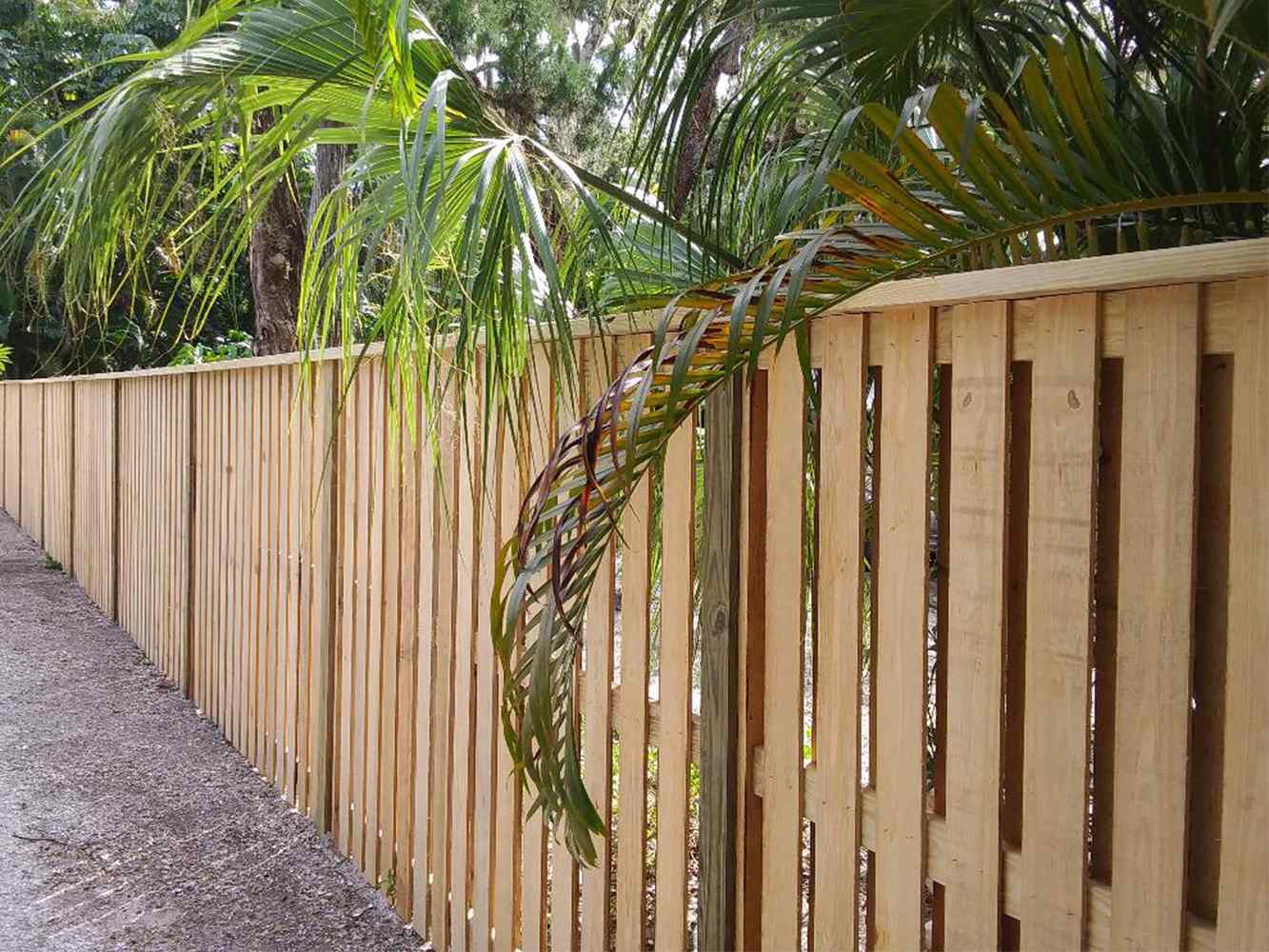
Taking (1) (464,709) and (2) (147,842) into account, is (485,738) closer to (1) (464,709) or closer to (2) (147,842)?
(1) (464,709)

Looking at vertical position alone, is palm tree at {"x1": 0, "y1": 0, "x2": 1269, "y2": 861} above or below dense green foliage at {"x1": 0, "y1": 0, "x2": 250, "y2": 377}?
below

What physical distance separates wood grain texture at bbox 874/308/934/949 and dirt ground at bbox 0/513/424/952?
2063 mm

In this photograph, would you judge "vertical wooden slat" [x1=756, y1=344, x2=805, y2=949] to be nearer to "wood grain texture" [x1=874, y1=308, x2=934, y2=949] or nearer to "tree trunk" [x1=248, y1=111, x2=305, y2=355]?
"wood grain texture" [x1=874, y1=308, x2=934, y2=949]

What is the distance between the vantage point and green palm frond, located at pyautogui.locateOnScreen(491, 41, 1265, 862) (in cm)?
164

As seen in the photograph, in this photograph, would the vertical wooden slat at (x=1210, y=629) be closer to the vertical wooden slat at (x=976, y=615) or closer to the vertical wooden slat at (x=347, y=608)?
the vertical wooden slat at (x=976, y=615)

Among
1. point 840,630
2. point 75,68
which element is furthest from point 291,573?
point 75,68

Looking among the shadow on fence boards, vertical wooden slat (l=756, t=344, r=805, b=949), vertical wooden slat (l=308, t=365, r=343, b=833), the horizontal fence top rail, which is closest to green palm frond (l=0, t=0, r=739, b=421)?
the shadow on fence boards

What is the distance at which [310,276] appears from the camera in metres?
2.37

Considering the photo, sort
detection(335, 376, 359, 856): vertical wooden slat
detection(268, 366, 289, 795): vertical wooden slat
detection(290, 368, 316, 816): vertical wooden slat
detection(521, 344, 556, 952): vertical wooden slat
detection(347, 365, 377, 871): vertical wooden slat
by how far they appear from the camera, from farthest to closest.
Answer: detection(268, 366, 289, 795): vertical wooden slat → detection(290, 368, 316, 816): vertical wooden slat → detection(335, 376, 359, 856): vertical wooden slat → detection(347, 365, 377, 871): vertical wooden slat → detection(521, 344, 556, 952): vertical wooden slat

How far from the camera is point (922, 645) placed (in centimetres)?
182

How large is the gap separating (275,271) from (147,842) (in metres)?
4.65

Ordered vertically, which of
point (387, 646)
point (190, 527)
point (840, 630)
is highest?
point (840, 630)

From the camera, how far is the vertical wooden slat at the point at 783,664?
2072 millimetres

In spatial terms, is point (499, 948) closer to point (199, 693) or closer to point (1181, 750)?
point (1181, 750)
